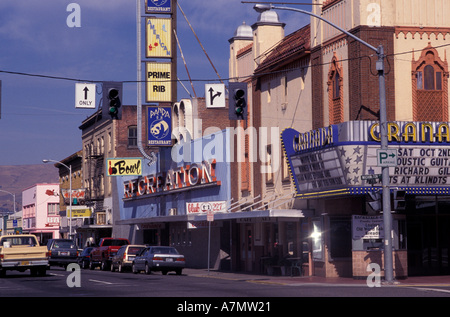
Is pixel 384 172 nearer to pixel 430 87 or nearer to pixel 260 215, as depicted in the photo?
pixel 430 87

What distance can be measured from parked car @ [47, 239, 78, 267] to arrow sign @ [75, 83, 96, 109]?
20.5 meters

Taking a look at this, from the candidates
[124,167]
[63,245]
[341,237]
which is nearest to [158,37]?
[124,167]

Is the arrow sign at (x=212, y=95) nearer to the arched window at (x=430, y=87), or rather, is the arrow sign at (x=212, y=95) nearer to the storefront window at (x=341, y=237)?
the storefront window at (x=341, y=237)

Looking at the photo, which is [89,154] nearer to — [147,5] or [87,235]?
[87,235]

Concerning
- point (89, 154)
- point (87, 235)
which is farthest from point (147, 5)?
point (87, 235)

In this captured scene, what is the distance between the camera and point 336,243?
35.2m

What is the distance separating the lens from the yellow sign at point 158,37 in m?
53.2

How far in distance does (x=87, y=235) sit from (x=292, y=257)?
49.8 meters

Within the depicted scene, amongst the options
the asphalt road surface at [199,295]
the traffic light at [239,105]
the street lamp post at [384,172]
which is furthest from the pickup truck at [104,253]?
the street lamp post at [384,172]

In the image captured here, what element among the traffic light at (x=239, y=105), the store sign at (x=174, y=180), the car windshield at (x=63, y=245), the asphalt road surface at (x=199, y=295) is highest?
the traffic light at (x=239, y=105)

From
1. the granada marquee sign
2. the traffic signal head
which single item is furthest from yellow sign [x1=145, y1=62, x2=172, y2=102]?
the traffic signal head

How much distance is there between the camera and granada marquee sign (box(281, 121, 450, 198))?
31.3 meters

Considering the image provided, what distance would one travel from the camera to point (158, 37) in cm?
5372

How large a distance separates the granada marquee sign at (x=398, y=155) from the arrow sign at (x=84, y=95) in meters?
9.38
